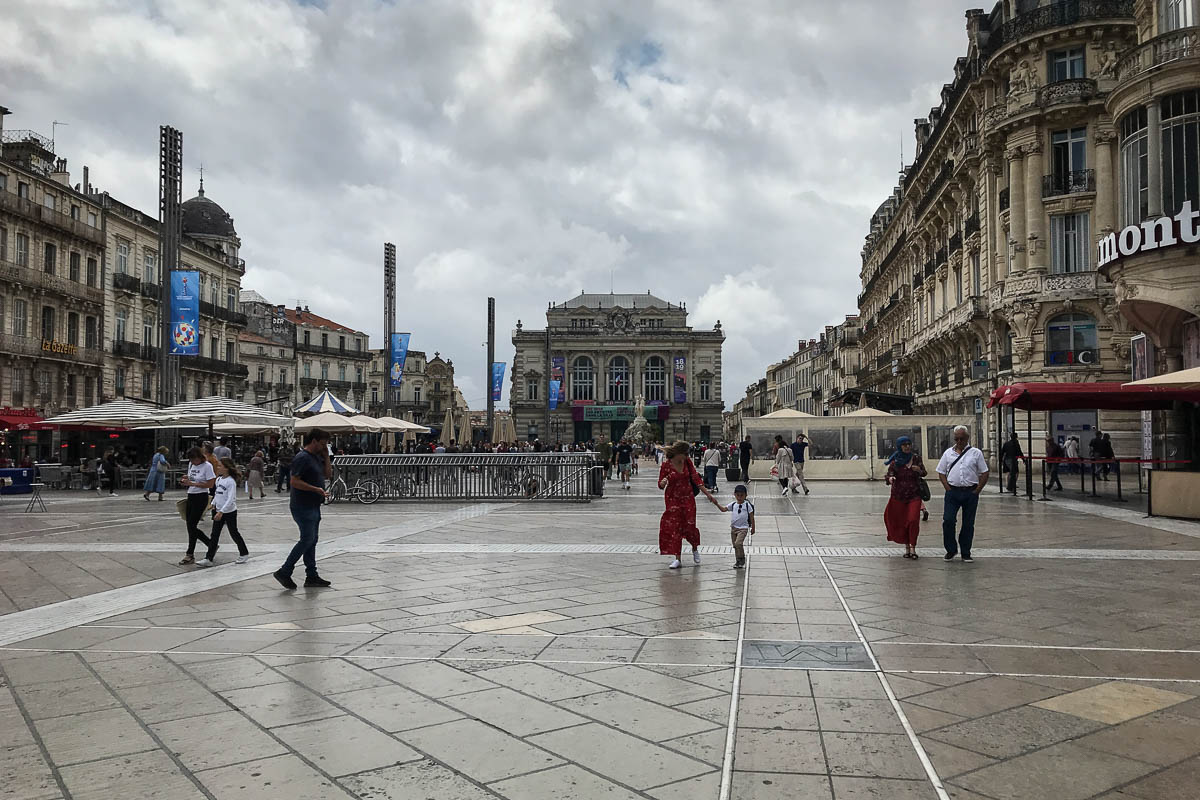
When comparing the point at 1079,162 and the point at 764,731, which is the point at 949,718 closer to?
the point at 764,731

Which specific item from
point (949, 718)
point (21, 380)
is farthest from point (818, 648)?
point (21, 380)

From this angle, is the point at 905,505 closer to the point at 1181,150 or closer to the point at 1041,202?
the point at 1181,150

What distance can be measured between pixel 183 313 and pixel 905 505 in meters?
19.5

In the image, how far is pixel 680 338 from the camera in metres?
88.4

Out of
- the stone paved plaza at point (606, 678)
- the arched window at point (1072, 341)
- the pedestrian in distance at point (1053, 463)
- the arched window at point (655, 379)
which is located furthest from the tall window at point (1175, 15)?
the arched window at point (655, 379)

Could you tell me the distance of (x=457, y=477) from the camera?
63.4 feet

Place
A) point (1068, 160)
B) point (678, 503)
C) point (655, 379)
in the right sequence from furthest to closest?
point (655, 379) < point (1068, 160) < point (678, 503)

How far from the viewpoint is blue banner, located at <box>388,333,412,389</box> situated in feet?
110

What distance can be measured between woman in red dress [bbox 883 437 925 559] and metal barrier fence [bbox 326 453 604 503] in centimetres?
1005

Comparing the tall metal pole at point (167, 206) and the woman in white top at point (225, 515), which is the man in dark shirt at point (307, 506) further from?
the tall metal pole at point (167, 206)

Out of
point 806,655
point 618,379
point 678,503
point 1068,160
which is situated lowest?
point 806,655

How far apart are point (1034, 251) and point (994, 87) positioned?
6.47 metres

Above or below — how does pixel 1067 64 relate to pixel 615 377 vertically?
above

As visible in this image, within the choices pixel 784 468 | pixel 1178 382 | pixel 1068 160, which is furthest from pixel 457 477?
pixel 1068 160
